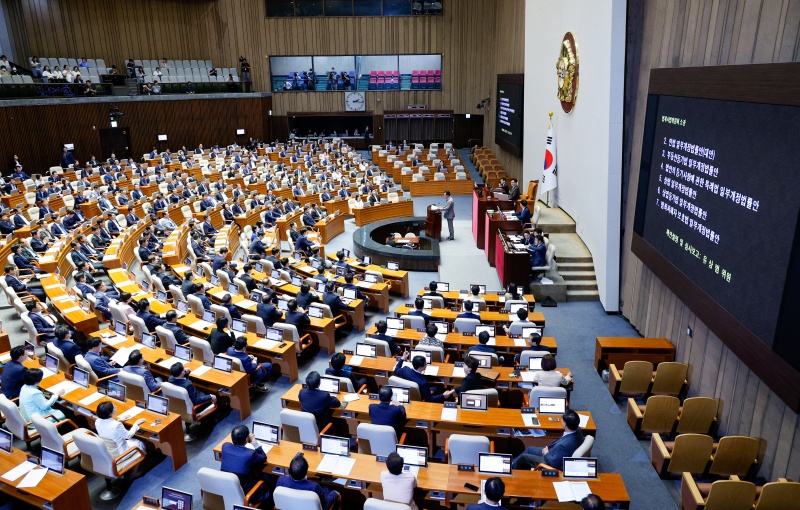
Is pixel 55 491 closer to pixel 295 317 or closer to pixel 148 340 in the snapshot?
pixel 148 340

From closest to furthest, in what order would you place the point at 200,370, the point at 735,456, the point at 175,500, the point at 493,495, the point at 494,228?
the point at 493,495
the point at 175,500
the point at 735,456
the point at 200,370
the point at 494,228

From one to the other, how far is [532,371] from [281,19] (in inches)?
1217

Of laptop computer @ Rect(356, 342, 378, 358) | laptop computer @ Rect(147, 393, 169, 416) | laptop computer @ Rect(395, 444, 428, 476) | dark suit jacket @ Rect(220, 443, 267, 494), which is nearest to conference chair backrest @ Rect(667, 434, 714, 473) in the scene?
laptop computer @ Rect(395, 444, 428, 476)

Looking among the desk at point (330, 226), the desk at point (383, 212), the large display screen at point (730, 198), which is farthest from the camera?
the desk at point (383, 212)

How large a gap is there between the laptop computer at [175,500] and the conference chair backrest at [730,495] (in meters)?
4.92

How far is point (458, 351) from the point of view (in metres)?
9.03

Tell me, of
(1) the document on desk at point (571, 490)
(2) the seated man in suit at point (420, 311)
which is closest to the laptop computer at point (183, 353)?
(2) the seated man in suit at point (420, 311)

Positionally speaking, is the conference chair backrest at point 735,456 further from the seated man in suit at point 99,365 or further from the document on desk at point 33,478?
the seated man in suit at point 99,365

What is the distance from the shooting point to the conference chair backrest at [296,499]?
4.93 metres

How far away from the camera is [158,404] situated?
6.90m

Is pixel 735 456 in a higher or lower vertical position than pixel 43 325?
lower

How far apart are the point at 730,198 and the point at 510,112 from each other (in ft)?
57.2

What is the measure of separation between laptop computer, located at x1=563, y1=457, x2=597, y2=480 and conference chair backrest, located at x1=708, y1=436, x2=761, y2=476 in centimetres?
191

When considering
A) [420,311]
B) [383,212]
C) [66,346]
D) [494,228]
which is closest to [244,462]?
[66,346]
